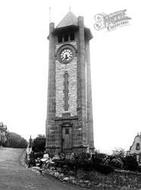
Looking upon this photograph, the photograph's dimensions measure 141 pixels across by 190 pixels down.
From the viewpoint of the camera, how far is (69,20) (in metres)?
43.9

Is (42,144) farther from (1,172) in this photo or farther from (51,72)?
(1,172)

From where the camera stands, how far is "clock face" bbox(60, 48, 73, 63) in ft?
136


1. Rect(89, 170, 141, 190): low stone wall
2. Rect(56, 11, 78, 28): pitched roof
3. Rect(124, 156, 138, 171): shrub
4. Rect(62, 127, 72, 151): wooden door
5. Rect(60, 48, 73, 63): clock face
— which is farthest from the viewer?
Rect(56, 11, 78, 28): pitched roof

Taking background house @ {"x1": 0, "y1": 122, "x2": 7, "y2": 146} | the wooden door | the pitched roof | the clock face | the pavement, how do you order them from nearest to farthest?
1. the pavement
2. the wooden door
3. the clock face
4. the pitched roof
5. background house @ {"x1": 0, "y1": 122, "x2": 7, "y2": 146}

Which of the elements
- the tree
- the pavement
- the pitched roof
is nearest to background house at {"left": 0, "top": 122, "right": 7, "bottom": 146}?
the tree

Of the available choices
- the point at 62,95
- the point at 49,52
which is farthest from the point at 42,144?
the point at 49,52

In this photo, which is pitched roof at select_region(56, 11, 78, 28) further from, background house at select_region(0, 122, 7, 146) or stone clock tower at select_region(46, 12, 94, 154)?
background house at select_region(0, 122, 7, 146)

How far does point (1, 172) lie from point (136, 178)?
9.32m

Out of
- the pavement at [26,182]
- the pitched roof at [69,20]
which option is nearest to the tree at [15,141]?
the pitched roof at [69,20]

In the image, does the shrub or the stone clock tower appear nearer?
the shrub

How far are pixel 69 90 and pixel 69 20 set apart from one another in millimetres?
10273

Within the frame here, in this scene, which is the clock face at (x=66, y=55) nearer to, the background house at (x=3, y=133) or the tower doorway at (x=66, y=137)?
the tower doorway at (x=66, y=137)

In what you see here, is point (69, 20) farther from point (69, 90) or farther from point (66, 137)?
point (66, 137)

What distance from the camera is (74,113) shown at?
38.8 m
